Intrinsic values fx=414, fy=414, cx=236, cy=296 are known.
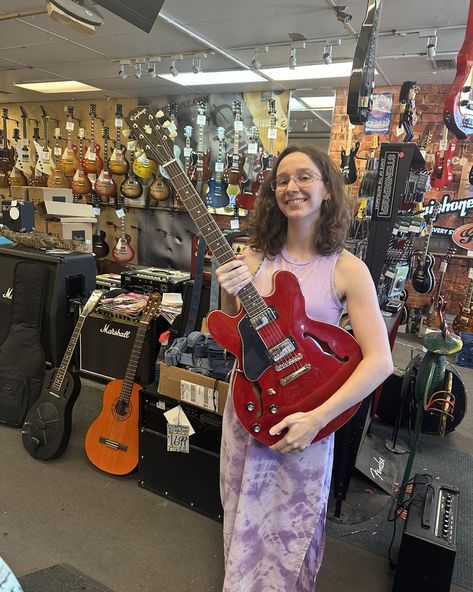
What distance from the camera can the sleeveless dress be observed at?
1.13 metres

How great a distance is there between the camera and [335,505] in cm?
198

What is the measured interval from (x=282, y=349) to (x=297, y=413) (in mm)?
166

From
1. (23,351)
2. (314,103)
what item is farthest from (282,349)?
(314,103)

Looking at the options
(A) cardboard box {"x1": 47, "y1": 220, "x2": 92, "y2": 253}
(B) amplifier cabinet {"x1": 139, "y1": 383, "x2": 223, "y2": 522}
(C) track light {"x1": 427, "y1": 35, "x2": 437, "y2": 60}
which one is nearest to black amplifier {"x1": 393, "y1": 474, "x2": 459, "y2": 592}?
(B) amplifier cabinet {"x1": 139, "y1": 383, "x2": 223, "y2": 522}

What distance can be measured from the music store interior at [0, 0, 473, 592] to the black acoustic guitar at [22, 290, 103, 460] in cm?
1

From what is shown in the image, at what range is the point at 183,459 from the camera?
1856 millimetres

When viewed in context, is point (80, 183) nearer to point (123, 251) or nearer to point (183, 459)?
point (123, 251)

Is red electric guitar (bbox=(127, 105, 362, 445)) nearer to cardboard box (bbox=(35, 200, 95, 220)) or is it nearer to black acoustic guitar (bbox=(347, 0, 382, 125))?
black acoustic guitar (bbox=(347, 0, 382, 125))

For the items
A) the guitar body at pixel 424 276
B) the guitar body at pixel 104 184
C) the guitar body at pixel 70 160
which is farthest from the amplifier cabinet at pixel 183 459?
the guitar body at pixel 70 160

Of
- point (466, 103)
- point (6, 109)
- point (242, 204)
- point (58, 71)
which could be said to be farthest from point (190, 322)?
point (6, 109)

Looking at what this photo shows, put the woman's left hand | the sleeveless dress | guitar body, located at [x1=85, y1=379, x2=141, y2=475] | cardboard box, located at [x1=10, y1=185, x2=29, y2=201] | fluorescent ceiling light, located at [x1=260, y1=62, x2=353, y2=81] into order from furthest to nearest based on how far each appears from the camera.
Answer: cardboard box, located at [x1=10, y1=185, x2=29, y2=201]
fluorescent ceiling light, located at [x1=260, y1=62, x2=353, y2=81]
guitar body, located at [x1=85, y1=379, x2=141, y2=475]
the sleeveless dress
the woman's left hand

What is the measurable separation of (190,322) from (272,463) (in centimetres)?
116

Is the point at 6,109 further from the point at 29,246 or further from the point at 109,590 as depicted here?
the point at 109,590

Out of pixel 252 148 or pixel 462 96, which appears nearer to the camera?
pixel 462 96
